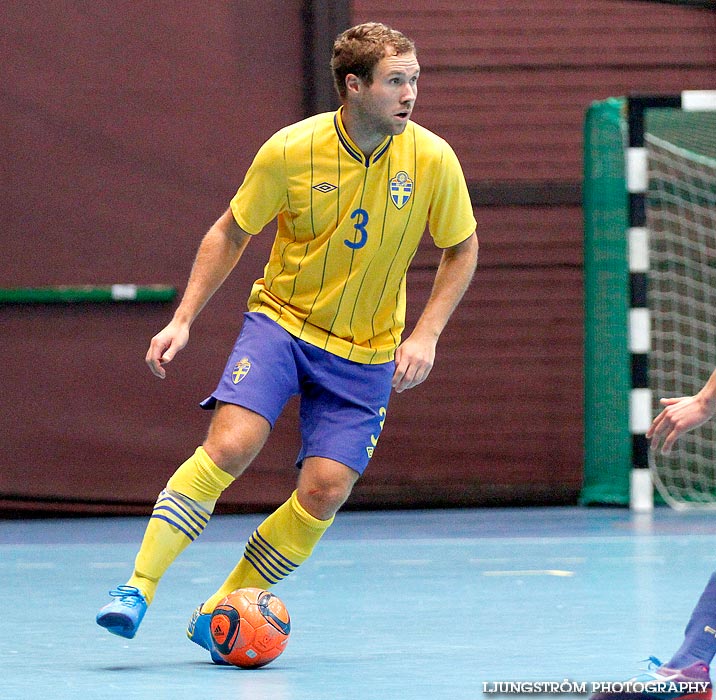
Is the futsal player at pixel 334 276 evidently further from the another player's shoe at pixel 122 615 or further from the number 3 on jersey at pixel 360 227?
the another player's shoe at pixel 122 615

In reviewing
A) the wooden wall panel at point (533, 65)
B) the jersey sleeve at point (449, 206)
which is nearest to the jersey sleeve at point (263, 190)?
the jersey sleeve at point (449, 206)

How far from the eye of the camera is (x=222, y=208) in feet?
29.7

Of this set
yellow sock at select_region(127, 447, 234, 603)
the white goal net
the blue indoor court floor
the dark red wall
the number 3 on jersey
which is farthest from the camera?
the white goal net

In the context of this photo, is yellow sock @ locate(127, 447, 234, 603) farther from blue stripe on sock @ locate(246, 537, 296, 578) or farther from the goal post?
the goal post

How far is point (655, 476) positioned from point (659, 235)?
155cm

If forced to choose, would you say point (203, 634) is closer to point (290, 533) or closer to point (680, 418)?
point (290, 533)

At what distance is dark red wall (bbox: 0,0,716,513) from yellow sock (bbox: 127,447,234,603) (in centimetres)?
502

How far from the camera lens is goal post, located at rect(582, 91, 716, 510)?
8.75 m

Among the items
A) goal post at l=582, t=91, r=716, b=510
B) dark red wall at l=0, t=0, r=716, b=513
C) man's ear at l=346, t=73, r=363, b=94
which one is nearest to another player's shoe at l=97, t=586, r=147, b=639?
man's ear at l=346, t=73, r=363, b=94

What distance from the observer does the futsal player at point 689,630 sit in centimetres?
297

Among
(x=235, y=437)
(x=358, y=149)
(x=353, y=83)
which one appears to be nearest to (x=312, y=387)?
(x=235, y=437)

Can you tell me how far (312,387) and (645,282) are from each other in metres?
4.90

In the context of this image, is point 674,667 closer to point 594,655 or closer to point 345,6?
point 594,655

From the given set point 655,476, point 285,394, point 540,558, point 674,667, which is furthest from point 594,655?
point 655,476
